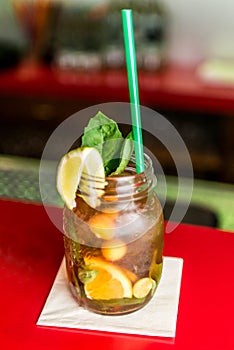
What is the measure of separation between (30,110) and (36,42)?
1.25 ft

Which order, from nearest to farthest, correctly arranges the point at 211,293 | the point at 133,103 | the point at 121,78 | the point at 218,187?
the point at 133,103, the point at 211,293, the point at 218,187, the point at 121,78

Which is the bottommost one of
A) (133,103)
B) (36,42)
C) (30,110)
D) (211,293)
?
(30,110)

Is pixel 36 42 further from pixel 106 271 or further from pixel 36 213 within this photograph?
pixel 106 271

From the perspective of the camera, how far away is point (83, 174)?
77cm

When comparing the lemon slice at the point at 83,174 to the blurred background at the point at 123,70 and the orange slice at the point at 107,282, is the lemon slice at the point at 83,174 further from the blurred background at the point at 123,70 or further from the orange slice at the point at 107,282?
the blurred background at the point at 123,70

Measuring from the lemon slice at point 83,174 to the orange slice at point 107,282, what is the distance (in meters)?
0.08

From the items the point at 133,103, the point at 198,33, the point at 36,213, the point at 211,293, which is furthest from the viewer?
the point at 198,33

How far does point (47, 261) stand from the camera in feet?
3.10

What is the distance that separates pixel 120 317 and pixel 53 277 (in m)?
0.14

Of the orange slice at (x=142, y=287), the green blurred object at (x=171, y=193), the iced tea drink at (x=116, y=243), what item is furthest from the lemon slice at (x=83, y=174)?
the green blurred object at (x=171, y=193)

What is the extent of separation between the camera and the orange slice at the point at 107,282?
79cm

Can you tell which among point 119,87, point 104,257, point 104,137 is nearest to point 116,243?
point 104,257

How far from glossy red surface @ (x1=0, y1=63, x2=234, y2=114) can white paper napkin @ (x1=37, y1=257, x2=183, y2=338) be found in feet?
5.01

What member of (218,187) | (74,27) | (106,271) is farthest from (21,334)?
(74,27)
